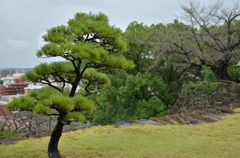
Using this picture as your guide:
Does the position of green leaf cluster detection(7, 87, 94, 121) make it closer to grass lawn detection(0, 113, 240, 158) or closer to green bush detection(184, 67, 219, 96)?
grass lawn detection(0, 113, 240, 158)

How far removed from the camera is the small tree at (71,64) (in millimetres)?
2859

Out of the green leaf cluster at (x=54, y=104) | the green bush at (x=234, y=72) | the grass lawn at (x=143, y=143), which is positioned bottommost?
the grass lawn at (x=143, y=143)

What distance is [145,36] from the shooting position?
41.7ft

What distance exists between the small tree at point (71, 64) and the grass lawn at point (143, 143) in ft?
2.34

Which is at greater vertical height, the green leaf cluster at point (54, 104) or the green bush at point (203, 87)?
the green bush at point (203, 87)

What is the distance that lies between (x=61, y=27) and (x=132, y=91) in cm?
944

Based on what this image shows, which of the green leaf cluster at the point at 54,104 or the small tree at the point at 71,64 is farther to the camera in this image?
the small tree at the point at 71,64

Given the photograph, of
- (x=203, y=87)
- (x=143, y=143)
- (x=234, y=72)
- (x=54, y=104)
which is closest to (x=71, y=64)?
(x=54, y=104)

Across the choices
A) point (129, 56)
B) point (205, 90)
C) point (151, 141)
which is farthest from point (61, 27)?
point (129, 56)

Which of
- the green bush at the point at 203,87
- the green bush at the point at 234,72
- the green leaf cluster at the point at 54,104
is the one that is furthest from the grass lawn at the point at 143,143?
the green bush at the point at 234,72

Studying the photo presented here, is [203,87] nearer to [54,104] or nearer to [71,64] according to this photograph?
[71,64]

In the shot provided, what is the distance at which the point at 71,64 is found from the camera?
11.4 ft

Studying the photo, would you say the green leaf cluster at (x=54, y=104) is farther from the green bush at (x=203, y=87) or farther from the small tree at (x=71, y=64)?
the green bush at (x=203, y=87)

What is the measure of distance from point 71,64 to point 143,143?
1.83m
